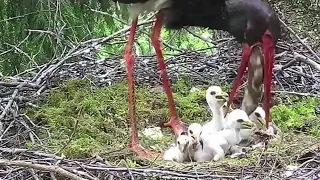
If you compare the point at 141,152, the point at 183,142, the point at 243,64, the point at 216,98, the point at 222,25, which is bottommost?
the point at 141,152

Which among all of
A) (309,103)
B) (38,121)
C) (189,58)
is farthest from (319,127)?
(38,121)

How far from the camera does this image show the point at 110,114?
3.66 meters

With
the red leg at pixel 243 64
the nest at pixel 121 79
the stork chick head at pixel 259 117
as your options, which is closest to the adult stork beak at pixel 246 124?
the stork chick head at pixel 259 117

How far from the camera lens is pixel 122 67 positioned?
4223 mm

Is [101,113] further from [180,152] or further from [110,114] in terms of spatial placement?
[180,152]

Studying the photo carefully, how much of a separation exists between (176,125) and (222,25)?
530 millimetres

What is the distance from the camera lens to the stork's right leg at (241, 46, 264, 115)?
326 centimetres

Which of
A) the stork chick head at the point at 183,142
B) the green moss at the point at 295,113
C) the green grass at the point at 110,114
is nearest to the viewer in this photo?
the stork chick head at the point at 183,142

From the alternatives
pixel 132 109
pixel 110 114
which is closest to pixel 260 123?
pixel 132 109

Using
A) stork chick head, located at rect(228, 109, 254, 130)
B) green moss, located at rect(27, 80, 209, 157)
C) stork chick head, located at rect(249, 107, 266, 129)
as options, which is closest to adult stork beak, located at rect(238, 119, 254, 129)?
stork chick head, located at rect(228, 109, 254, 130)

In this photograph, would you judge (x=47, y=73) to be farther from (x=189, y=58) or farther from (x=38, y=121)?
(x=189, y=58)

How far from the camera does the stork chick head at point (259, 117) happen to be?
10.4 feet

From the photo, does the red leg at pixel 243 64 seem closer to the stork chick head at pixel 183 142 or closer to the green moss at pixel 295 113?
the green moss at pixel 295 113

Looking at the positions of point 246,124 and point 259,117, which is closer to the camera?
point 246,124
